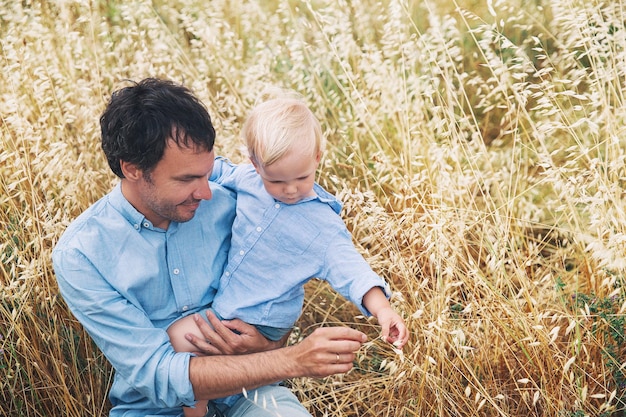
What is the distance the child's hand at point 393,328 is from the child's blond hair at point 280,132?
21.0 inches

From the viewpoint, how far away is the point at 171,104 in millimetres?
2346

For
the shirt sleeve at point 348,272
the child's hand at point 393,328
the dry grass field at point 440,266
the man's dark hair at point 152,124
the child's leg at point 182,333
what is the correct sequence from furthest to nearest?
1. the dry grass field at point 440,266
2. the child's leg at point 182,333
3. the man's dark hair at point 152,124
4. the shirt sleeve at point 348,272
5. the child's hand at point 393,328

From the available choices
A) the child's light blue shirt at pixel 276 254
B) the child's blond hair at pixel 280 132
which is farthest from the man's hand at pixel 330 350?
the child's blond hair at pixel 280 132

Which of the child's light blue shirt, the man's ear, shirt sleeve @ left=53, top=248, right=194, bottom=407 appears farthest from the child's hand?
the man's ear

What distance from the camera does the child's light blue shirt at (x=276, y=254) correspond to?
2367 mm

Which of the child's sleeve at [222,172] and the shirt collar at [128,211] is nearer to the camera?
the shirt collar at [128,211]

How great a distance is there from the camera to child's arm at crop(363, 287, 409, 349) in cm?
207

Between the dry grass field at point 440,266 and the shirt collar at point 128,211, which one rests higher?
the shirt collar at point 128,211

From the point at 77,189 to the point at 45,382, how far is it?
80 cm

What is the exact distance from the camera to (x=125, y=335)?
7.42ft

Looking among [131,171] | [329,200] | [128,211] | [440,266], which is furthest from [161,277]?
[440,266]

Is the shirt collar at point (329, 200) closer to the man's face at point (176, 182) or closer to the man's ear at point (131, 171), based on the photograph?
the man's face at point (176, 182)

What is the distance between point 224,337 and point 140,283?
0.31 m

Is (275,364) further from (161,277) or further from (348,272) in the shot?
(161,277)
